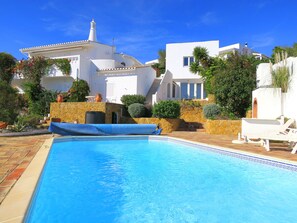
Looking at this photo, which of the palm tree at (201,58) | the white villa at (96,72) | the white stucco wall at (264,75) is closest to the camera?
the white stucco wall at (264,75)

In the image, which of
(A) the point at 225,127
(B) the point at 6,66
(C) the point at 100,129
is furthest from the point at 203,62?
(B) the point at 6,66

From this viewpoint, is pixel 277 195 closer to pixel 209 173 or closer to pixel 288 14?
pixel 209 173

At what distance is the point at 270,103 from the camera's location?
12.1 m

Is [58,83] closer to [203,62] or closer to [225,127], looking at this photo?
[203,62]

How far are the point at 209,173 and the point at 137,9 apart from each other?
43.7 ft

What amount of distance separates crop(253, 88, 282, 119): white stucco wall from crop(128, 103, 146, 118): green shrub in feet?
27.4

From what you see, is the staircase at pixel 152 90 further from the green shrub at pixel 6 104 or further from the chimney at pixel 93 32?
the green shrub at pixel 6 104

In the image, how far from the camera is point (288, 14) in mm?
16672

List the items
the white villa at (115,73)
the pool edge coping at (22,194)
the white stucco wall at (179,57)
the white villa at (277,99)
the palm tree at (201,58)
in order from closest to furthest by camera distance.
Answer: the pool edge coping at (22,194) < the white villa at (277,99) < the palm tree at (201,58) < the white villa at (115,73) < the white stucco wall at (179,57)

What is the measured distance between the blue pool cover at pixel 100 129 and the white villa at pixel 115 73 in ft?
29.5

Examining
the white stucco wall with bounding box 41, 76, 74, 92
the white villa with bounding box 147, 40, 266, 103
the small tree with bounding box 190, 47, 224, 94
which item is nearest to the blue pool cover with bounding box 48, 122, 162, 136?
the small tree with bounding box 190, 47, 224, 94

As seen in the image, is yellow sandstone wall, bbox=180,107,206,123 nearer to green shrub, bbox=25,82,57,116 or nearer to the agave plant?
the agave plant

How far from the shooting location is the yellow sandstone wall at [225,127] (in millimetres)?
14969

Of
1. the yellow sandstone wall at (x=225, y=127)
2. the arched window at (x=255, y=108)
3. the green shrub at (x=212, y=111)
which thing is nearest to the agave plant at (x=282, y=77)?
the arched window at (x=255, y=108)
